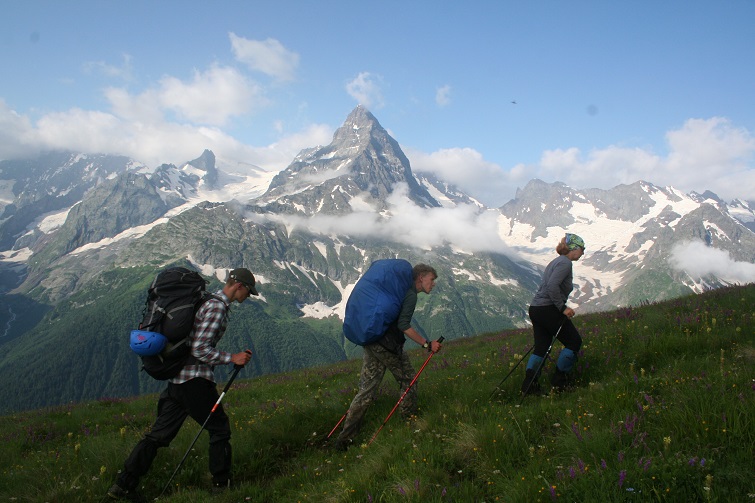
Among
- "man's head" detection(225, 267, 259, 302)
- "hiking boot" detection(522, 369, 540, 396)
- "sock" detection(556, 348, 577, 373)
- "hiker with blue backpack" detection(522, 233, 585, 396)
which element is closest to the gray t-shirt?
"hiker with blue backpack" detection(522, 233, 585, 396)

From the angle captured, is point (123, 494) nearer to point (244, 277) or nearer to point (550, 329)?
point (244, 277)

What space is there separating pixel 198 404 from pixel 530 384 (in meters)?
5.84

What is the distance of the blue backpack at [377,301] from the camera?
301 inches

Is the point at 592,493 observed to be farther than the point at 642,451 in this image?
No

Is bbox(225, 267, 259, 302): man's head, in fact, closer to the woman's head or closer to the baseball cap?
the baseball cap

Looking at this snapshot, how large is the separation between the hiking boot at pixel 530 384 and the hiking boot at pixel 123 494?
261 inches

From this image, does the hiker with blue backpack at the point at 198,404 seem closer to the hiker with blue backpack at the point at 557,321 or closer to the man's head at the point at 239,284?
the man's head at the point at 239,284

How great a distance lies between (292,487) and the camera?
6.40 meters

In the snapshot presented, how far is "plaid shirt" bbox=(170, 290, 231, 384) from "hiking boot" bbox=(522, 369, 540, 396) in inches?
212

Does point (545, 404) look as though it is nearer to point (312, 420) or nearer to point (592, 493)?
point (592, 493)

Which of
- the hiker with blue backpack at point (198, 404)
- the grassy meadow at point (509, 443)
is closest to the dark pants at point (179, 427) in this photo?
the hiker with blue backpack at point (198, 404)

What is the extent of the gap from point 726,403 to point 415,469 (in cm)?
357

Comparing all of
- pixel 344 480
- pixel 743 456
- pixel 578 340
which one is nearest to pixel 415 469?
pixel 344 480

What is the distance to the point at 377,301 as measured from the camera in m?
7.65
